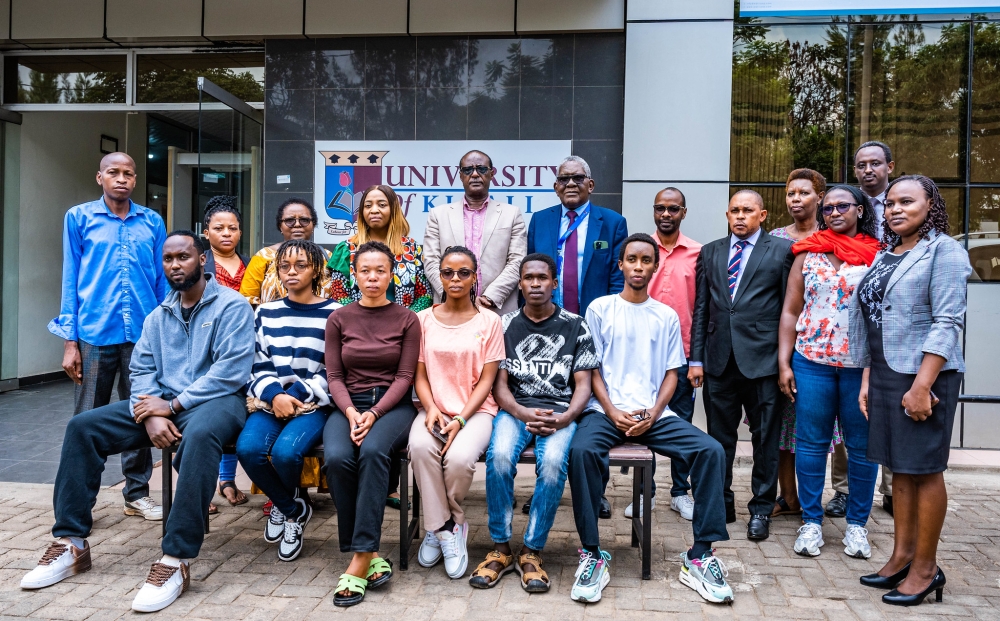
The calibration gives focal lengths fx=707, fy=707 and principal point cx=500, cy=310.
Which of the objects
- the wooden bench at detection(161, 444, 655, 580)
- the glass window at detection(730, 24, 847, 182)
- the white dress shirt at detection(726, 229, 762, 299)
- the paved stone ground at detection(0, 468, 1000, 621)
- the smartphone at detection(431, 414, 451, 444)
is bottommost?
the paved stone ground at detection(0, 468, 1000, 621)

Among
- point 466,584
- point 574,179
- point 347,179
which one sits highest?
point 347,179

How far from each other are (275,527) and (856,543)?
10.7ft

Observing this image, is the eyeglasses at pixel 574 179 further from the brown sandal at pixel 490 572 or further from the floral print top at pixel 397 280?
the brown sandal at pixel 490 572

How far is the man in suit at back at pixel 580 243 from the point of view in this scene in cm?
487

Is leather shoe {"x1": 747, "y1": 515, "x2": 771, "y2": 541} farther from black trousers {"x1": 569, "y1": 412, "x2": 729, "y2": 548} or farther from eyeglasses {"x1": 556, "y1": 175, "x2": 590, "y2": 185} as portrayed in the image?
eyeglasses {"x1": 556, "y1": 175, "x2": 590, "y2": 185}

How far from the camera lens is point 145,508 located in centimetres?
446

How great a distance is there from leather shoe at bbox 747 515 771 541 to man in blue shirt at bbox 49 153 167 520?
3.64 m

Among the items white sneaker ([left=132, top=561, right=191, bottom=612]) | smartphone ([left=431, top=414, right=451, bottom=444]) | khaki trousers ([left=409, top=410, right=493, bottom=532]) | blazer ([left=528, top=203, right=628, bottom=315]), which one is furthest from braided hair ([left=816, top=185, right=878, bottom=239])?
white sneaker ([left=132, top=561, right=191, bottom=612])

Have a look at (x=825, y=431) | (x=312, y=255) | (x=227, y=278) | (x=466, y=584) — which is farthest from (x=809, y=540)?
(x=227, y=278)

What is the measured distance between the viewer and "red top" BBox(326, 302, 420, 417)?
389cm

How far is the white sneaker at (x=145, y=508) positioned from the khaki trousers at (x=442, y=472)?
1913 millimetres

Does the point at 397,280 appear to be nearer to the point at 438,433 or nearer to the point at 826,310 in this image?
the point at 438,433

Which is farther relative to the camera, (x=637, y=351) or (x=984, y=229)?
(x=984, y=229)

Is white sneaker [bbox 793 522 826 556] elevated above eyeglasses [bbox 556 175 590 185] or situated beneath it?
situated beneath
